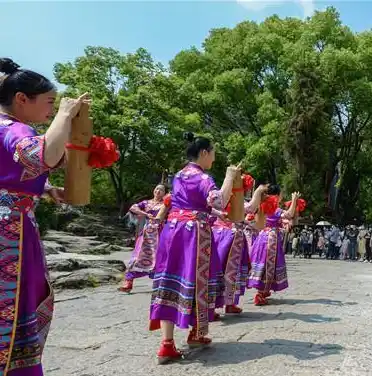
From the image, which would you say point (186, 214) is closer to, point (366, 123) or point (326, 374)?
point (326, 374)

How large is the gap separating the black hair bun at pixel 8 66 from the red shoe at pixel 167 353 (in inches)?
102

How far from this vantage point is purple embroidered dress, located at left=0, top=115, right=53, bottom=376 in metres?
2.38

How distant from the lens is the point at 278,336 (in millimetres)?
5250

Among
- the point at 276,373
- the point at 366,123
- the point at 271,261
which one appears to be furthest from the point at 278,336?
the point at 366,123

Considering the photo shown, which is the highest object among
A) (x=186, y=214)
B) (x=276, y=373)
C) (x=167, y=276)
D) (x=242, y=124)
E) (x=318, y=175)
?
(x=242, y=124)

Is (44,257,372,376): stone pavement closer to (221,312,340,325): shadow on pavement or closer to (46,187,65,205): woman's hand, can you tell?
(221,312,340,325): shadow on pavement

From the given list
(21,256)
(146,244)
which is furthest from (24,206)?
(146,244)

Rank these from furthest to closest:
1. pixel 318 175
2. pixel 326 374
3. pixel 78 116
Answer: pixel 318 175
pixel 326 374
pixel 78 116

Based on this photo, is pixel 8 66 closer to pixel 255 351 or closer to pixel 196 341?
pixel 196 341

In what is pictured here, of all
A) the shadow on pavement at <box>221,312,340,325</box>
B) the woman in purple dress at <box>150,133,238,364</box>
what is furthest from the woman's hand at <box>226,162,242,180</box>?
the shadow on pavement at <box>221,312,340,325</box>

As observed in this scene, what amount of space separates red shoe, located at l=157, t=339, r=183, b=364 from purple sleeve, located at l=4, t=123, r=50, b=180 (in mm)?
2351

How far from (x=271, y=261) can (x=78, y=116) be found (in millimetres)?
5845

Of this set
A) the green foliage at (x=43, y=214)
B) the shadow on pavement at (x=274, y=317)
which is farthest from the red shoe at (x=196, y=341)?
the green foliage at (x=43, y=214)

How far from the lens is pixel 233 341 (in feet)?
16.8
